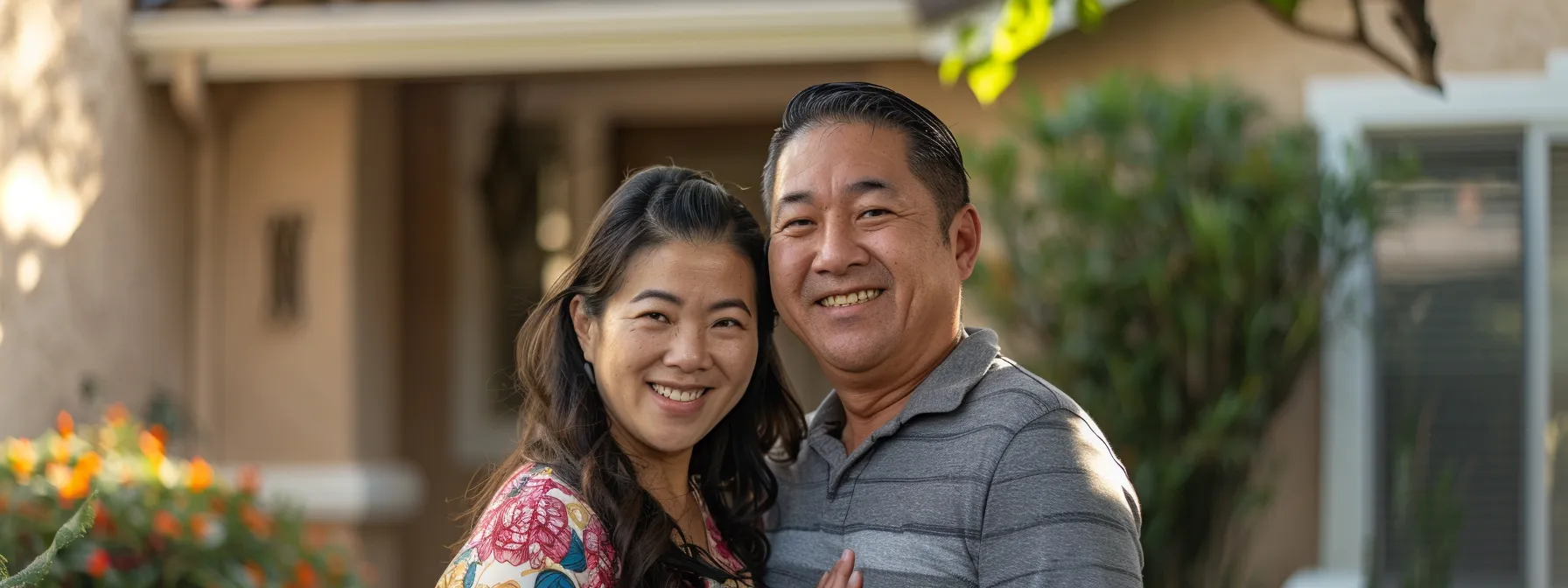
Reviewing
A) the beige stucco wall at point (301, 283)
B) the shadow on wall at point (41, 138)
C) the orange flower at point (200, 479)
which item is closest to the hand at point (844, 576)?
the orange flower at point (200, 479)

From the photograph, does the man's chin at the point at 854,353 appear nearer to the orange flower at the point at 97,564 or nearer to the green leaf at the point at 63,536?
the green leaf at the point at 63,536

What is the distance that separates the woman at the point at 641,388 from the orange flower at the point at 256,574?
6.91ft

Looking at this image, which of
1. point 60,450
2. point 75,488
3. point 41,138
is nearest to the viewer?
point 75,488

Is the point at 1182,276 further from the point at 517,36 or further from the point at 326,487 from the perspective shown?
the point at 326,487

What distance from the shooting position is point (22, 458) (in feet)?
13.4

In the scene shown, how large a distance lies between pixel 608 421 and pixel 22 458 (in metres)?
2.41

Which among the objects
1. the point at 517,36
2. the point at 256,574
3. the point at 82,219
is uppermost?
the point at 517,36

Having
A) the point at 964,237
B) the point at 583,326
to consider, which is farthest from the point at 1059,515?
the point at 583,326

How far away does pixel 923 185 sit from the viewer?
238 centimetres

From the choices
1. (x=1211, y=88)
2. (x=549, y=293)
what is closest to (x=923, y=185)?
(x=549, y=293)

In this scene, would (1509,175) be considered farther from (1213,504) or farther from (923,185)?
(923,185)

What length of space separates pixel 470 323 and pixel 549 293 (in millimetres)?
5706

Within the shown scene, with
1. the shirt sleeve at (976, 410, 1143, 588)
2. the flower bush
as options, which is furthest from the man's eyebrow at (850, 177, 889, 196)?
the flower bush

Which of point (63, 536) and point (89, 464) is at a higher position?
point (63, 536)
